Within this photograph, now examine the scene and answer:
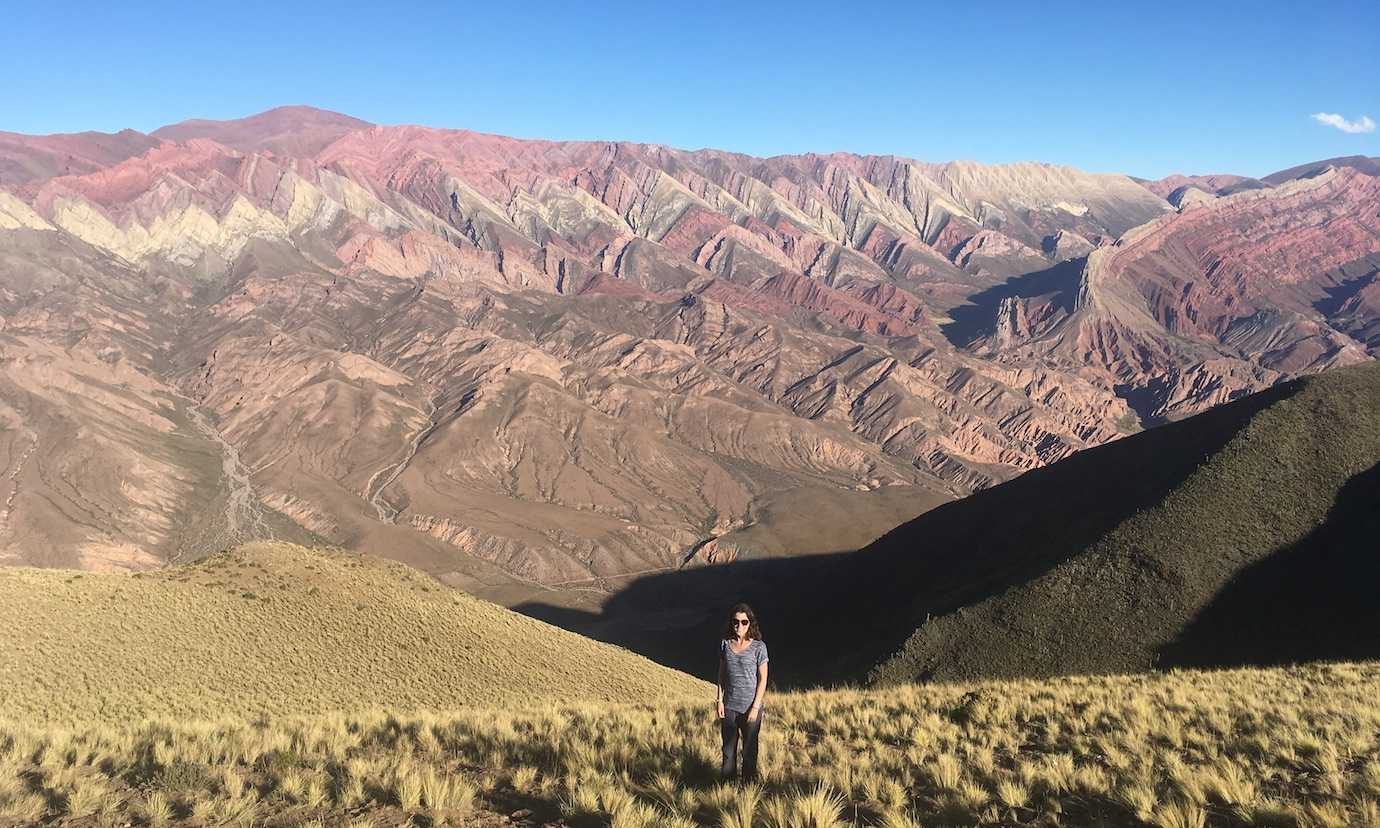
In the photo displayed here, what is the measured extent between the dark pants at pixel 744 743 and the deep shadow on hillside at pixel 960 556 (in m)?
37.2

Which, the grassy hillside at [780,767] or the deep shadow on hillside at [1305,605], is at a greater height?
the grassy hillside at [780,767]

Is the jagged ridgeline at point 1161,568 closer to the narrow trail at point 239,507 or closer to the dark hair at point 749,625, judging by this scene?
the dark hair at point 749,625

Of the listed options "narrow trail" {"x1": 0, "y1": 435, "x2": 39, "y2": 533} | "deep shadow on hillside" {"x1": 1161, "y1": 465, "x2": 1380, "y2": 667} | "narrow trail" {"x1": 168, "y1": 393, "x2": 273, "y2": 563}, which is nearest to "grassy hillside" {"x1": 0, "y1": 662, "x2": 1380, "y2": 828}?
"deep shadow on hillside" {"x1": 1161, "y1": 465, "x2": 1380, "y2": 667}

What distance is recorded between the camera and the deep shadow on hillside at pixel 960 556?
51062 millimetres

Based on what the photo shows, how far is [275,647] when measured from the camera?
36.8 meters

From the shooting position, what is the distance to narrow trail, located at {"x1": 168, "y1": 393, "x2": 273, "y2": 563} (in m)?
149

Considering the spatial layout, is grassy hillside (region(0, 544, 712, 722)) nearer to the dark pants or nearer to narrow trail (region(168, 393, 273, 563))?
the dark pants

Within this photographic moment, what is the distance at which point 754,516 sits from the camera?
182 m

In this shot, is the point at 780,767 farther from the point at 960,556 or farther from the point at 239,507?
the point at 239,507

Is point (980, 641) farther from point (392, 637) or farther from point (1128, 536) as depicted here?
point (392, 637)

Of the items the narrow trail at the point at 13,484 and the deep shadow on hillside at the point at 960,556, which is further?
the narrow trail at the point at 13,484

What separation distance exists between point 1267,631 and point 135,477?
183 m

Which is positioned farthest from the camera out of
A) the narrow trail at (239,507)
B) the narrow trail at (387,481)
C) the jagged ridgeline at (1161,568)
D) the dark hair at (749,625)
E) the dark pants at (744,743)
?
the narrow trail at (387,481)

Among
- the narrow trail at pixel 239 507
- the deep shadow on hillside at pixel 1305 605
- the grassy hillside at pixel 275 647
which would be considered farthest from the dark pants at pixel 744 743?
the narrow trail at pixel 239 507
